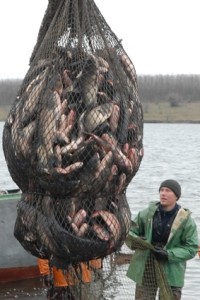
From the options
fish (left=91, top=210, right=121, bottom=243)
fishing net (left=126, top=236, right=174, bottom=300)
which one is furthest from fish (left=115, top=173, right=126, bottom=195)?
fishing net (left=126, top=236, right=174, bottom=300)

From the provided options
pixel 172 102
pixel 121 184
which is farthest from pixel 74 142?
pixel 172 102

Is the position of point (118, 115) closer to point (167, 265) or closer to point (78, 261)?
point (78, 261)

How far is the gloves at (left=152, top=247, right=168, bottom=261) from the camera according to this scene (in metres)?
6.87

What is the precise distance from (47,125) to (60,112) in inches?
4.1

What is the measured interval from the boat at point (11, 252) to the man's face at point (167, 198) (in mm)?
3968

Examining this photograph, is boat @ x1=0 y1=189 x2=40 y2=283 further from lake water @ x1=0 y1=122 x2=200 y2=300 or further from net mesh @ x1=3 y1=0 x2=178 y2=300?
net mesh @ x1=3 y1=0 x2=178 y2=300

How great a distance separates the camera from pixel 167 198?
22.9 ft

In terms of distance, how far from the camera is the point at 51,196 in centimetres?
482

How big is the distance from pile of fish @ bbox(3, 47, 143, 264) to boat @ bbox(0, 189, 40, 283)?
5668 millimetres

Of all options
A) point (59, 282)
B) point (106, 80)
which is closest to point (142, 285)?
point (59, 282)

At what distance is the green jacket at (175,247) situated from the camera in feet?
22.7

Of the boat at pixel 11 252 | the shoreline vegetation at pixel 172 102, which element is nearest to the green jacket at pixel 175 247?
the boat at pixel 11 252

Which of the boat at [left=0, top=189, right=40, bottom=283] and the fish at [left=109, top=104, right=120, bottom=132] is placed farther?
the boat at [left=0, top=189, right=40, bottom=283]

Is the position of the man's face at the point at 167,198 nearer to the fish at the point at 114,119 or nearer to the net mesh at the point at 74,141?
the net mesh at the point at 74,141
